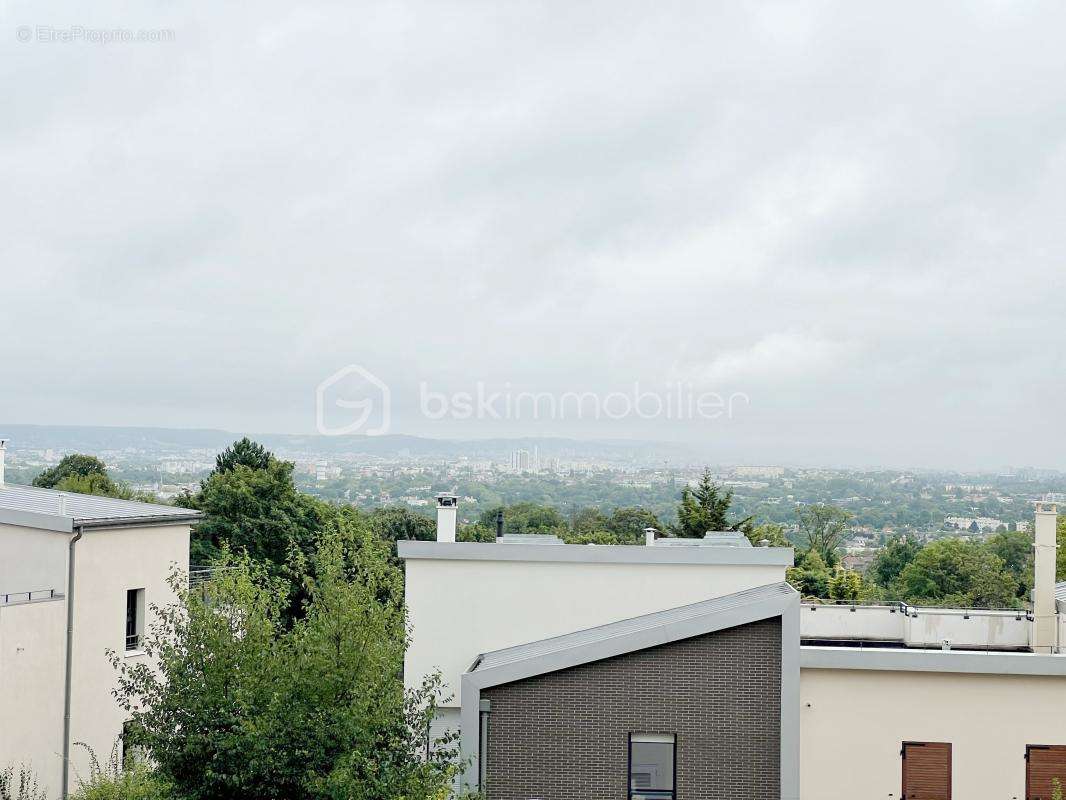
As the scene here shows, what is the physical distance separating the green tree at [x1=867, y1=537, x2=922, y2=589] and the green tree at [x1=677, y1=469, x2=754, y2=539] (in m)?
50.7

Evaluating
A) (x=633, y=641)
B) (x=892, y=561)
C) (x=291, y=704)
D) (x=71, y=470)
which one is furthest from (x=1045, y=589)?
(x=71, y=470)

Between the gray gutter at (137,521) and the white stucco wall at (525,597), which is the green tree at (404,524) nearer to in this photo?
the gray gutter at (137,521)

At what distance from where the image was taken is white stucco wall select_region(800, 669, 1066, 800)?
651 inches

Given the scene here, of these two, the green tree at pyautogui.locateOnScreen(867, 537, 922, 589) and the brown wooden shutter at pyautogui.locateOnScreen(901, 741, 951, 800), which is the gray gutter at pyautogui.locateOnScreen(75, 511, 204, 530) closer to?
the brown wooden shutter at pyautogui.locateOnScreen(901, 741, 951, 800)

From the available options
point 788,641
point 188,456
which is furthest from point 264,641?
point 188,456

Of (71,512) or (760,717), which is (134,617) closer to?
(71,512)

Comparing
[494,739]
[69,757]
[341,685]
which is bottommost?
[69,757]

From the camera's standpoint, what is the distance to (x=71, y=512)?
26375mm

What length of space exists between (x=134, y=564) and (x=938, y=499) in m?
181

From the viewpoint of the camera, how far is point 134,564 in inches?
1073

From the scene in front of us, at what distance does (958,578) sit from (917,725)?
75.8m

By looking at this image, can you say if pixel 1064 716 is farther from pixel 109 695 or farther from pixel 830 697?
pixel 109 695

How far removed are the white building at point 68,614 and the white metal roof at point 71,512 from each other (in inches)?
1.4

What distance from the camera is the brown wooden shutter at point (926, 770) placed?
54.2 feet
